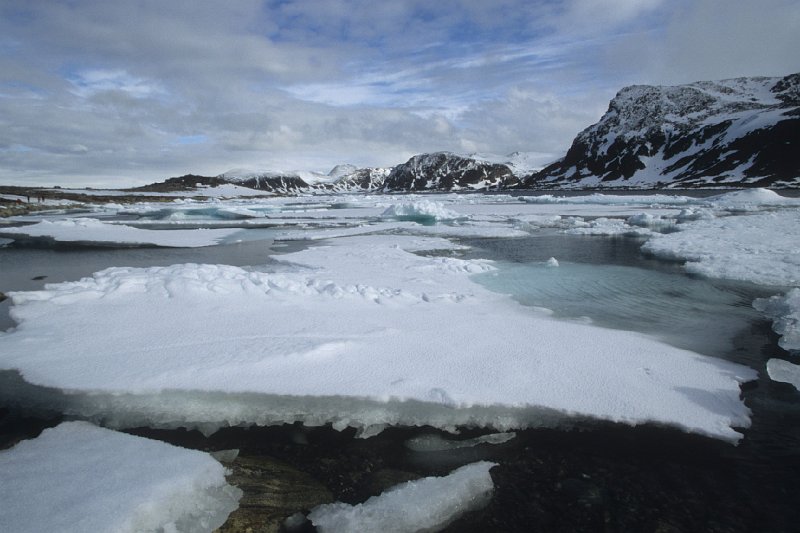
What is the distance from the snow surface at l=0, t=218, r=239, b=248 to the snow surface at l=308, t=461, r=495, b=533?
13.7 metres

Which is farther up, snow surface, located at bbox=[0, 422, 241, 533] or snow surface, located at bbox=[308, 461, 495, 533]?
snow surface, located at bbox=[0, 422, 241, 533]

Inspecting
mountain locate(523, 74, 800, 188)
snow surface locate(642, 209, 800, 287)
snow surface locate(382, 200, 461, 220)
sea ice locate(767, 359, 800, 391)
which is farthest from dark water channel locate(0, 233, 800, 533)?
mountain locate(523, 74, 800, 188)

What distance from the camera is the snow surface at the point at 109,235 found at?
15.6m

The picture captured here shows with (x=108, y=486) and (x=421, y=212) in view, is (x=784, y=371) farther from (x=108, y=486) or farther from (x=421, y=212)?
(x=421, y=212)

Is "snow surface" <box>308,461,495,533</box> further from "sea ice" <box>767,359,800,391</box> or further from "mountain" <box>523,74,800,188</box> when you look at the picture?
"mountain" <box>523,74,800,188</box>

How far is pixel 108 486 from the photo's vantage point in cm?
269

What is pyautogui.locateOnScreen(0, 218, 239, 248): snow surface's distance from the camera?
15.6m

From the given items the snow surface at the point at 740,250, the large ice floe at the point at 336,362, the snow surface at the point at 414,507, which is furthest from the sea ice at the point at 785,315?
the snow surface at the point at 414,507

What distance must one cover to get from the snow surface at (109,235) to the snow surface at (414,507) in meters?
13.7

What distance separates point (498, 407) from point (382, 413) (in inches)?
39.4

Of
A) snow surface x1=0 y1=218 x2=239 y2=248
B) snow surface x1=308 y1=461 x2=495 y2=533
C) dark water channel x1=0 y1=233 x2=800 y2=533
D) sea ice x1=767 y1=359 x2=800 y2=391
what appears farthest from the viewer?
snow surface x1=0 y1=218 x2=239 y2=248

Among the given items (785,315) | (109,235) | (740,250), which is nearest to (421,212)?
(109,235)

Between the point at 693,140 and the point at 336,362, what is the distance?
12495 cm

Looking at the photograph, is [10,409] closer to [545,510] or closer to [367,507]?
[367,507]
